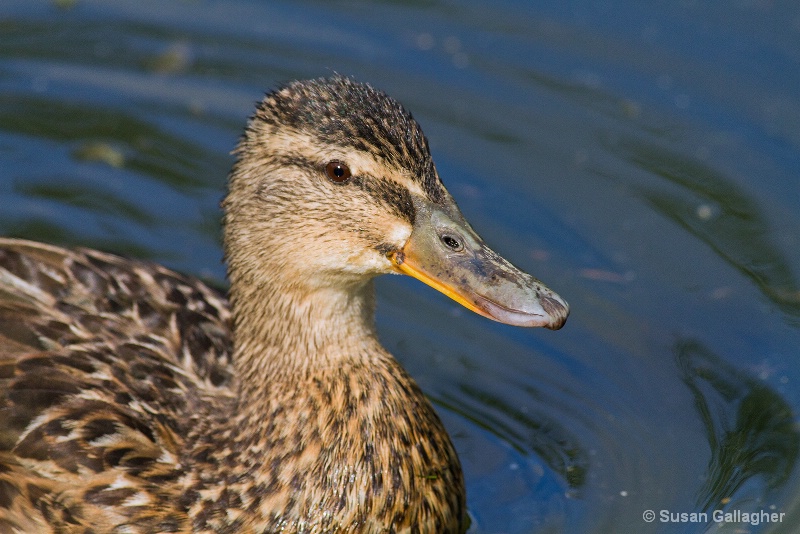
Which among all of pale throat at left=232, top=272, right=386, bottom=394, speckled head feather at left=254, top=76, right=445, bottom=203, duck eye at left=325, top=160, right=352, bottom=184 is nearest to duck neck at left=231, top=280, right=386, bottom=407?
pale throat at left=232, top=272, right=386, bottom=394

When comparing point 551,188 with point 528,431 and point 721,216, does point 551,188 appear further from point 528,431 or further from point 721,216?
point 528,431

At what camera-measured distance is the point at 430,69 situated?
10.6 meters

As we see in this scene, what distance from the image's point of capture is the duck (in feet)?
19.9

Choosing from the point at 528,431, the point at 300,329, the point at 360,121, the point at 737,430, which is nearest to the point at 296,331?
the point at 300,329

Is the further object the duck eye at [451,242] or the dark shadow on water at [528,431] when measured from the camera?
the dark shadow on water at [528,431]

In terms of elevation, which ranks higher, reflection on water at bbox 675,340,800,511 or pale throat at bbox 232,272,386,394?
pale throat at bbox 232,272,386,394

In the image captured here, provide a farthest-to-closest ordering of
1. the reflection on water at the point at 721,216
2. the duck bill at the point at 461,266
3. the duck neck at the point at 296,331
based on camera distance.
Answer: the reflection on water at the point at 721,216 < the duck neck at the point at 296,331 < the duck bill at the point at 461,266

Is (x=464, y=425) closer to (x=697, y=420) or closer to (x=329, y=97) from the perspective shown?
(x=697, y=420)

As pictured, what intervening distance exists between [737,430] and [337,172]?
9.63 ft

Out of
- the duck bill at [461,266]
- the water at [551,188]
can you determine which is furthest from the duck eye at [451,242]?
the water at [551,188]

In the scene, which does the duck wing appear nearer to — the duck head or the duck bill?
the duck head

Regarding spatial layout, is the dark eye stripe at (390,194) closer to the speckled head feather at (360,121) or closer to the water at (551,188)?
the speckled head feather at (360,121)

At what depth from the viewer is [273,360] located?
6.61m

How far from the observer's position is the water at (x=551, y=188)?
24.2ft
